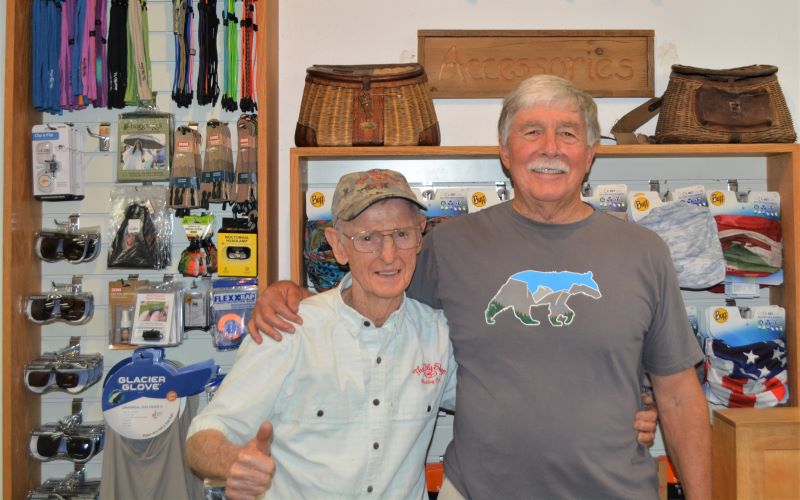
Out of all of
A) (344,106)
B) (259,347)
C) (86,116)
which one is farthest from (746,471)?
(86,116)

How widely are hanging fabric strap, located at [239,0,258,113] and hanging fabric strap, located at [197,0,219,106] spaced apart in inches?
5.8

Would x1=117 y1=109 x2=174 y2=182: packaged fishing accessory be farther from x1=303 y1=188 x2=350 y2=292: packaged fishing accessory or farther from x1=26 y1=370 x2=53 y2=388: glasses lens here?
x1=26 y1=370 x2=53 y2=388: glasses lens

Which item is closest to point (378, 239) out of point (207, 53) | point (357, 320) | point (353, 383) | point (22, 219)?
point (357, 320)

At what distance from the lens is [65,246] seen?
3137mm

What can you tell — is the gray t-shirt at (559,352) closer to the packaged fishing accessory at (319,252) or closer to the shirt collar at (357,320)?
the shirt collar at (357,320)

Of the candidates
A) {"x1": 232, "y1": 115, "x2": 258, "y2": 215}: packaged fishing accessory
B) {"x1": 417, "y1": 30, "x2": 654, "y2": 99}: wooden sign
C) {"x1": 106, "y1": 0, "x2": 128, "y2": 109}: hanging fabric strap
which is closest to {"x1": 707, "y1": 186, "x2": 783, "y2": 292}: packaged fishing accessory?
{"x1": 417, "y1": 30, "x2": 654, "y2": 99}: wooden sign

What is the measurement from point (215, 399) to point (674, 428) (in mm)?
1391

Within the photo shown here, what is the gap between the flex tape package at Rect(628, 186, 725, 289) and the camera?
116 inches

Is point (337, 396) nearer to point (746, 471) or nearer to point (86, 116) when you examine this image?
point (746, 471)

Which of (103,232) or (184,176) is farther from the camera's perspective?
(103,232)

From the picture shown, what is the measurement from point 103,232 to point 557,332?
2454 mm

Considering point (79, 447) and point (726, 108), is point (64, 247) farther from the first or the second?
point (726, 108)

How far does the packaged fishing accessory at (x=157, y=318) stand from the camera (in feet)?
9.97

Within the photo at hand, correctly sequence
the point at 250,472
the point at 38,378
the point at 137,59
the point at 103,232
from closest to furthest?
the point at 250,472 < the point at 38,378 < the point at 137,59 < the point at 103,232
